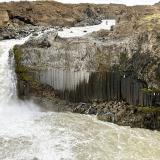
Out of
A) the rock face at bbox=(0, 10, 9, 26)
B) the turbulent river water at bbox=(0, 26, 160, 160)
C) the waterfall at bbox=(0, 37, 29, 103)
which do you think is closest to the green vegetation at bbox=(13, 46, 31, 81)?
the waterfall at bbox=(0, 37, 29, 103)

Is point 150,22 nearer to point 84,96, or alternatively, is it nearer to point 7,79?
point 84,96

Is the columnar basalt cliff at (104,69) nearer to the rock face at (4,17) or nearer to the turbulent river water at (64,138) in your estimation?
the turbulent river water at (64,138)

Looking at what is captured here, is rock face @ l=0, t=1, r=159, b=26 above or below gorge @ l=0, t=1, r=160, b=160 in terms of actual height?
above

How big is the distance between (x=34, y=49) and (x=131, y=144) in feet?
34.1

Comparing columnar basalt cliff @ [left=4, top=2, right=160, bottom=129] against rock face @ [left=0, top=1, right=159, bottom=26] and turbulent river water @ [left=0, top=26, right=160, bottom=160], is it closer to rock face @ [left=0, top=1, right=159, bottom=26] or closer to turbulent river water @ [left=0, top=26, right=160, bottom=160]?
turbulent river water @ [left=0, top=26, right=160, bottom=160]

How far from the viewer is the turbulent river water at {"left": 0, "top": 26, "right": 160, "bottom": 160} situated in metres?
19.0

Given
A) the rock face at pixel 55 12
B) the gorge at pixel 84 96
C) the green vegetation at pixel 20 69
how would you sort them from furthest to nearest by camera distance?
the rock face at pixel 55 12, the green vegetation at pixel 20 69, the gorge at pixel 84 96

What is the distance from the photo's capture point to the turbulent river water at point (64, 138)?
62.3ft

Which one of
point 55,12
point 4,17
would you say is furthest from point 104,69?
point 55,12

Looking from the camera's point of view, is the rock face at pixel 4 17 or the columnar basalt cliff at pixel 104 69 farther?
the rock face at pixel 4 17

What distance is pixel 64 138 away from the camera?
2059 cm

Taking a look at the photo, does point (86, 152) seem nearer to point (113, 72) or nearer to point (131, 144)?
point (131, 144)

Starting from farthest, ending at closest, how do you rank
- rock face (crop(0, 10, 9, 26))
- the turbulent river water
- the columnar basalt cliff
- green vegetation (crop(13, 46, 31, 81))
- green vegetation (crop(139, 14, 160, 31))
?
rock face (crop(0, 10, 9, 26)), green vegetation (crop(139, 14, 160, 31)), green vegetation (crop(13, 46, 31, 81)), the columnar basalt cliff, the turbulent river water

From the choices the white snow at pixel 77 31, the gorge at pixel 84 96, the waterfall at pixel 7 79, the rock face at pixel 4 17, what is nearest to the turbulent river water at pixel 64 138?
the gorge at pixel 84 96
